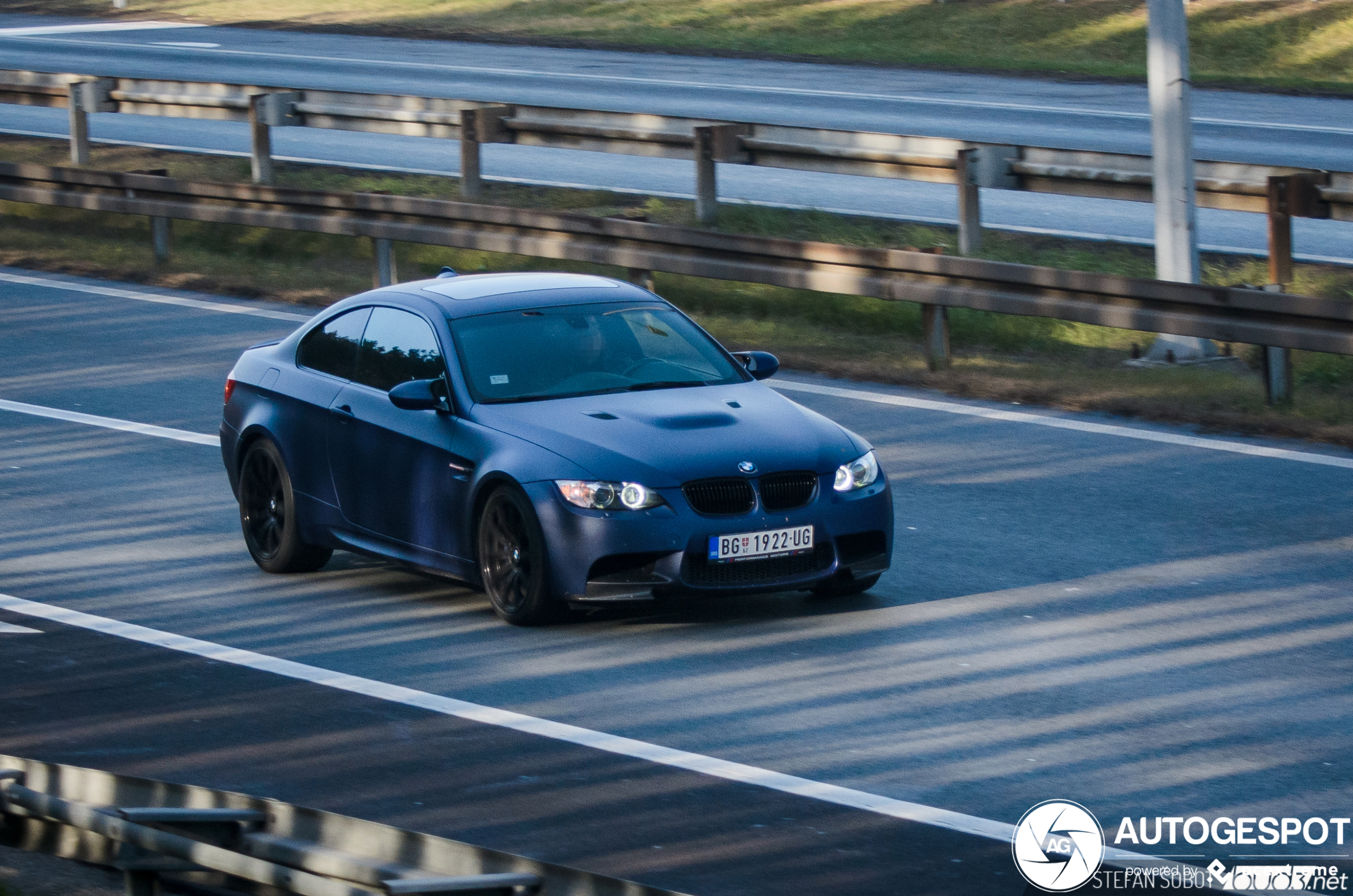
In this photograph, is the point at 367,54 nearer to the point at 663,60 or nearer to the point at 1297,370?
the point at 663,60

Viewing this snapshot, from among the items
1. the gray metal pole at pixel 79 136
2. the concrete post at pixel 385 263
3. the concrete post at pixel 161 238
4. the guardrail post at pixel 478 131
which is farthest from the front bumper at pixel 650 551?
the gray metal pole at pixel 79 136

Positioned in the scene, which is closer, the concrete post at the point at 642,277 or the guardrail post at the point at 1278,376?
the guardrail post at the point at 1278,376

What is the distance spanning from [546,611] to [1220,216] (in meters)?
13.7

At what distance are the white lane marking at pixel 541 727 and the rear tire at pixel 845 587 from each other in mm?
1977

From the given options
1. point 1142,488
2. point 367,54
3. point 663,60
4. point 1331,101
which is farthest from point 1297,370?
point 367,54

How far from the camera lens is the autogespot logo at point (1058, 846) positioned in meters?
6.21

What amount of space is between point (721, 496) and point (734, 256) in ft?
23.7

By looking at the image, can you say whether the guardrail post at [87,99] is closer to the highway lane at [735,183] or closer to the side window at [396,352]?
the highway lane at [735,183]

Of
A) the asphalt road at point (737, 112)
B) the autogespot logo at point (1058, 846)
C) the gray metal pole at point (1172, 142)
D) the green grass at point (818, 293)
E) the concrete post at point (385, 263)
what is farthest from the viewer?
the asphalt road at point (737, 112)

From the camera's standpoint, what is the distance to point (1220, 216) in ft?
69.5

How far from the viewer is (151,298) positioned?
61.7 ft

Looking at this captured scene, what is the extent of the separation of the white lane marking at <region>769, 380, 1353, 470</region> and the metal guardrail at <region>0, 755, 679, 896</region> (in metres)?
8.25

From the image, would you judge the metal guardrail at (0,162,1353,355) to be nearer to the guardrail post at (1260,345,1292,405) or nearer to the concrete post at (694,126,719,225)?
the guardrail post at (1260,345,1292,405)

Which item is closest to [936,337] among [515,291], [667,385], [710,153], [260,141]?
[710,153]
